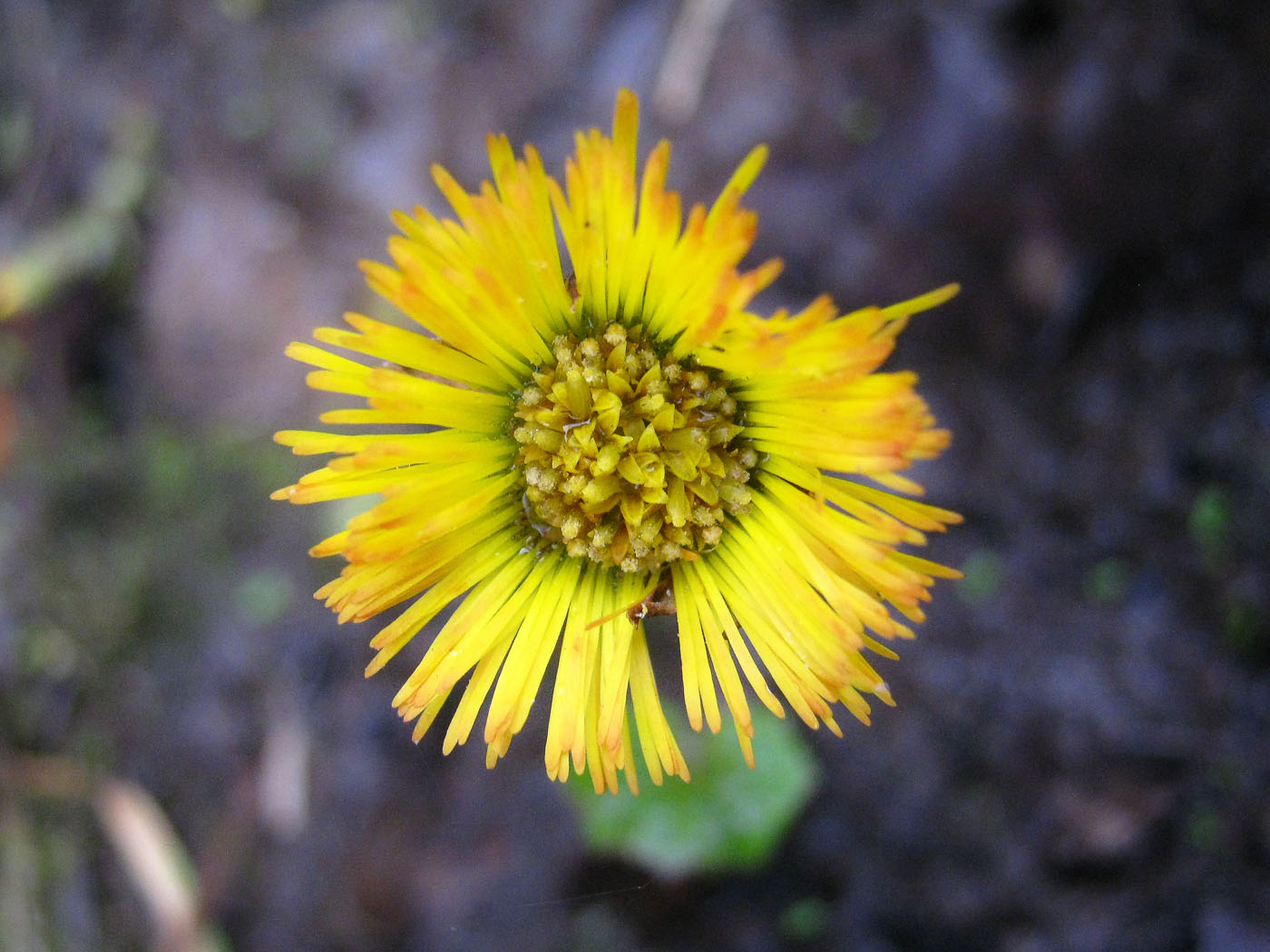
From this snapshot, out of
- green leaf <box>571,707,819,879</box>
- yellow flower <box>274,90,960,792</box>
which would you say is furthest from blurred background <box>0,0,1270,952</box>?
yellow flower <box>274,90,960,792</box>

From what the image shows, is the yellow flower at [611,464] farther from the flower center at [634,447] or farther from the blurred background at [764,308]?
the blurred background at [764,308]

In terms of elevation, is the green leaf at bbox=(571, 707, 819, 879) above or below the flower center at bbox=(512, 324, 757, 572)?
below

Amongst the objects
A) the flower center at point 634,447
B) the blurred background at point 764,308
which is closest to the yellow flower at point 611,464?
the flower center at point 634,447

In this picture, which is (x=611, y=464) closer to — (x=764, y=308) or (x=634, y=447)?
(x=634, y=447)

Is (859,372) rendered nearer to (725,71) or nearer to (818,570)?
(818,570)

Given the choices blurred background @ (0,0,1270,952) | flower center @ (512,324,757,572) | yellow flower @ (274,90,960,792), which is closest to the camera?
yellow flower @ (274,90,960,792)

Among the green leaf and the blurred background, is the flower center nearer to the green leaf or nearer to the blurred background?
the green leaf

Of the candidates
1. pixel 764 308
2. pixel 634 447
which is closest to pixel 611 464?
pixel 634 447

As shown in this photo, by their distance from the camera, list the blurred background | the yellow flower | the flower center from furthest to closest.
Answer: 1. the blurred background
2. the flower center
3. the yellow flower
